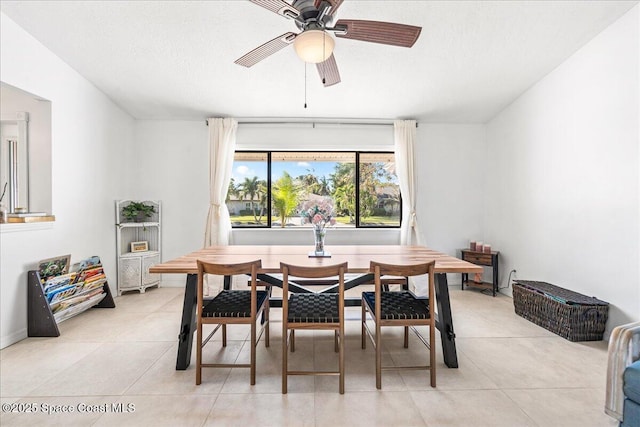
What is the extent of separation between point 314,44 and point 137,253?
3823mm

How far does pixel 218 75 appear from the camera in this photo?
10.7ft

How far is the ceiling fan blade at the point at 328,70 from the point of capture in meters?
2.10

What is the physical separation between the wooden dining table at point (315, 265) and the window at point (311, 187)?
167cm

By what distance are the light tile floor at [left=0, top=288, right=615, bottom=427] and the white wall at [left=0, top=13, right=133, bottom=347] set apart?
2.23 feet

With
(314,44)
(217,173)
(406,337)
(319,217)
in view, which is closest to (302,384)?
(406,337)

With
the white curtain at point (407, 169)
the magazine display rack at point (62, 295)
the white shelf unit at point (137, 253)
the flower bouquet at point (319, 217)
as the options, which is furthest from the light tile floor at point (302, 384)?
the white curtain at point (407, 169)

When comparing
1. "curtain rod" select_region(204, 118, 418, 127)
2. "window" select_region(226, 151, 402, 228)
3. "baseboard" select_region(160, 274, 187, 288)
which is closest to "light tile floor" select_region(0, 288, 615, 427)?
"baseboard" select_region(160, 274, 187, 288)

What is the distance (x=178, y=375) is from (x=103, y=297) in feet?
6.65

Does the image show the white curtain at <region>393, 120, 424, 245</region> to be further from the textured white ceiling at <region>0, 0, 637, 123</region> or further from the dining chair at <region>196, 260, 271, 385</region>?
the dining chair at <region>196, 260, 271, 385</region>

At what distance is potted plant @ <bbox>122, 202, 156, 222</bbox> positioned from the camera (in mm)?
4047

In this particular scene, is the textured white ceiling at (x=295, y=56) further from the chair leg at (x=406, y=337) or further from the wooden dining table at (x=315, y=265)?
the chair leg at (x=406, y=337)

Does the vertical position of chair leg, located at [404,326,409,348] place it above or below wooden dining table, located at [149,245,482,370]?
below

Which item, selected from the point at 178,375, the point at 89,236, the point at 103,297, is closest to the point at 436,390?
the point at 178,375

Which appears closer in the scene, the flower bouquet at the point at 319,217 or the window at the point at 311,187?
the flower bouquet at the point at 319,217
